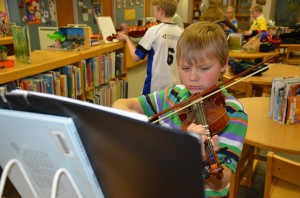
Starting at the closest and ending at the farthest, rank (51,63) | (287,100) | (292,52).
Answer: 1. (287,100)
2. (51,63)
3. (292,52)

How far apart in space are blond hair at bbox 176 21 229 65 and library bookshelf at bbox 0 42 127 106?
39.0 inches

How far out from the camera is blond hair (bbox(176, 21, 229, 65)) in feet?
3.13

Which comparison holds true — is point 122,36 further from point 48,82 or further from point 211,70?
point 211,70

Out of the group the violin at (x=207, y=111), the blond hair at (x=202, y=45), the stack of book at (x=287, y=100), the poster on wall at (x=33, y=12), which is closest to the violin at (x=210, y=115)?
the violin at (x=207, y=111)

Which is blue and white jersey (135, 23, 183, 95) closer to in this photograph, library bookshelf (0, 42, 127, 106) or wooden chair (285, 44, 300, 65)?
library bookshelf (0, 42, 127, 106)

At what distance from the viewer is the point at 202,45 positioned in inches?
37.5

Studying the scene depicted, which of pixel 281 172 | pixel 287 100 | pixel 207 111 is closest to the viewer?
pixel 207 111

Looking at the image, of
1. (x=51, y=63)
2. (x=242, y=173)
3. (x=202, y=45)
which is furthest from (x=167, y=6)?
(x=202, y=45)

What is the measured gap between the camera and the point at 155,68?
8.45 feet

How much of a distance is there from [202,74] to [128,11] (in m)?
5.39

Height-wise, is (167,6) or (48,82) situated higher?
(167,6)

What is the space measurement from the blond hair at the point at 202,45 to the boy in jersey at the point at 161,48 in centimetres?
153

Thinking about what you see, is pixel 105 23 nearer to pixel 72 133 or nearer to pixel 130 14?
pixel 72 133

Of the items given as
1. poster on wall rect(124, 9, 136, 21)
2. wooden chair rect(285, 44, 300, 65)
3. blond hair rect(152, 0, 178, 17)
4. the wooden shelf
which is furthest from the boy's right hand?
poster on wall rect(124, 9, 136, 21)
